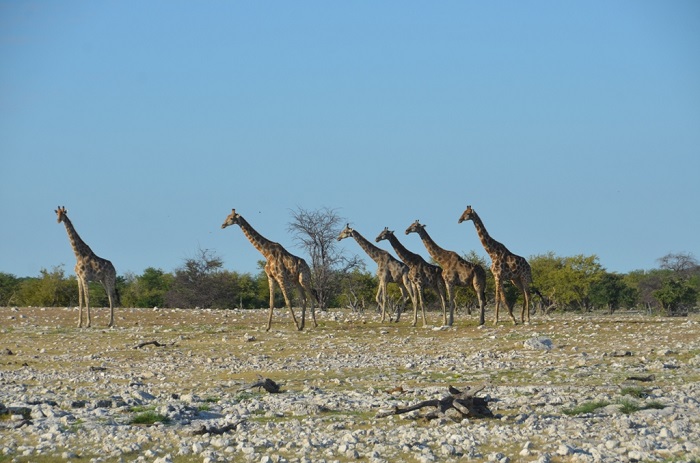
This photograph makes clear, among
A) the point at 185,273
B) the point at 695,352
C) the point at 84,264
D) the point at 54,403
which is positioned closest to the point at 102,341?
the point at 84,264

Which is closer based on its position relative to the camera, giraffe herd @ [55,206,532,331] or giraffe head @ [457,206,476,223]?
giraffe herd @ [55,206,532,331]

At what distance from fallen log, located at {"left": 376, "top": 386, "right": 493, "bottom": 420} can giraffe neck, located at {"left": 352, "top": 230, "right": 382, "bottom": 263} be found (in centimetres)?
1883

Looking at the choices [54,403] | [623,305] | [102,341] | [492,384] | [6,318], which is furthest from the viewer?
[623,305]

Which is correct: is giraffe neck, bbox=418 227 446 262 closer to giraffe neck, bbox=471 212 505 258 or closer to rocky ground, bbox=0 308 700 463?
giraffe neck, bbox=471 212 505 258

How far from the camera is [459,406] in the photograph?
12.1 m

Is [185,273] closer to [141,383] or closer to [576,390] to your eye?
[141,383]

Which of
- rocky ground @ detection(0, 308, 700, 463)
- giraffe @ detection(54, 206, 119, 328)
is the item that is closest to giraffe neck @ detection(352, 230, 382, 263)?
rocky ground @ detection(0, 308, 700, 463)

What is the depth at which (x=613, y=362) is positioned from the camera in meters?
17.9

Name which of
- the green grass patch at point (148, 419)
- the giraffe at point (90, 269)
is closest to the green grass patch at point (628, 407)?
the green grass patch at point (148, 419)

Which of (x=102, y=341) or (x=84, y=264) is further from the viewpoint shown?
(x=84, y=264)

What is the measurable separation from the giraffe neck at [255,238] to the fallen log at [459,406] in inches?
671

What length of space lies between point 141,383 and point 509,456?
25.4 feet

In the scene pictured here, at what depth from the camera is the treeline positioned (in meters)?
45.4

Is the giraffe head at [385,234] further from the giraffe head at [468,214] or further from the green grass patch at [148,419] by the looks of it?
the green grass patch at [148,419]
